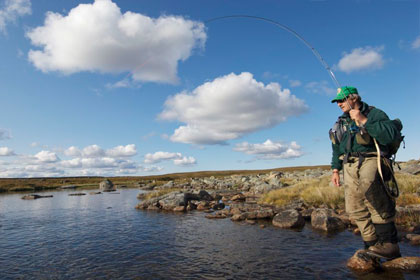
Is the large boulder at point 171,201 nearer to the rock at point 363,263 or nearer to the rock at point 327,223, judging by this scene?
the rock at point 327,223

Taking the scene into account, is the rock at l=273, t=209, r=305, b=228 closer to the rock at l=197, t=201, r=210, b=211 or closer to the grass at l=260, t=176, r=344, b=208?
the grass at l=260, t=176, r=344, b=208

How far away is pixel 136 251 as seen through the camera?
26.5 feet

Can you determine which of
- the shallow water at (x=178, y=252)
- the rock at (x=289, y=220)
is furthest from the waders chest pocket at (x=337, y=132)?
the rock at (x=289, y=220)

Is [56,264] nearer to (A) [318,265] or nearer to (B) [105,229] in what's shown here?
(B) [105,229]

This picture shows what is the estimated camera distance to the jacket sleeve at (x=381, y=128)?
→ 15.3 feet

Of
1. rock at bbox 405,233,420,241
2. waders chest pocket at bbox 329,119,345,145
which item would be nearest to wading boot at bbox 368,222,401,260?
waders chest pocket at bbox 329,119,345,145

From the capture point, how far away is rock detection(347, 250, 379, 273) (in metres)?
5.47

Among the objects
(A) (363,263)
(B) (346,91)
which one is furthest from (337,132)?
(A) (363,263)

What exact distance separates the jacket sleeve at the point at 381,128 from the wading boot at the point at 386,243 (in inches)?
71.4

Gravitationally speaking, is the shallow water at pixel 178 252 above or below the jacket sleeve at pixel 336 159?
below

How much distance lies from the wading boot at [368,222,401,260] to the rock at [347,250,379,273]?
217 millimetres

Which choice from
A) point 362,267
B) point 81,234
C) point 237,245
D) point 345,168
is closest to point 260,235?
point 237,245

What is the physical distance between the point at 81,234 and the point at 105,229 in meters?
1.08

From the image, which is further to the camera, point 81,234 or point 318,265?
point 81,234
